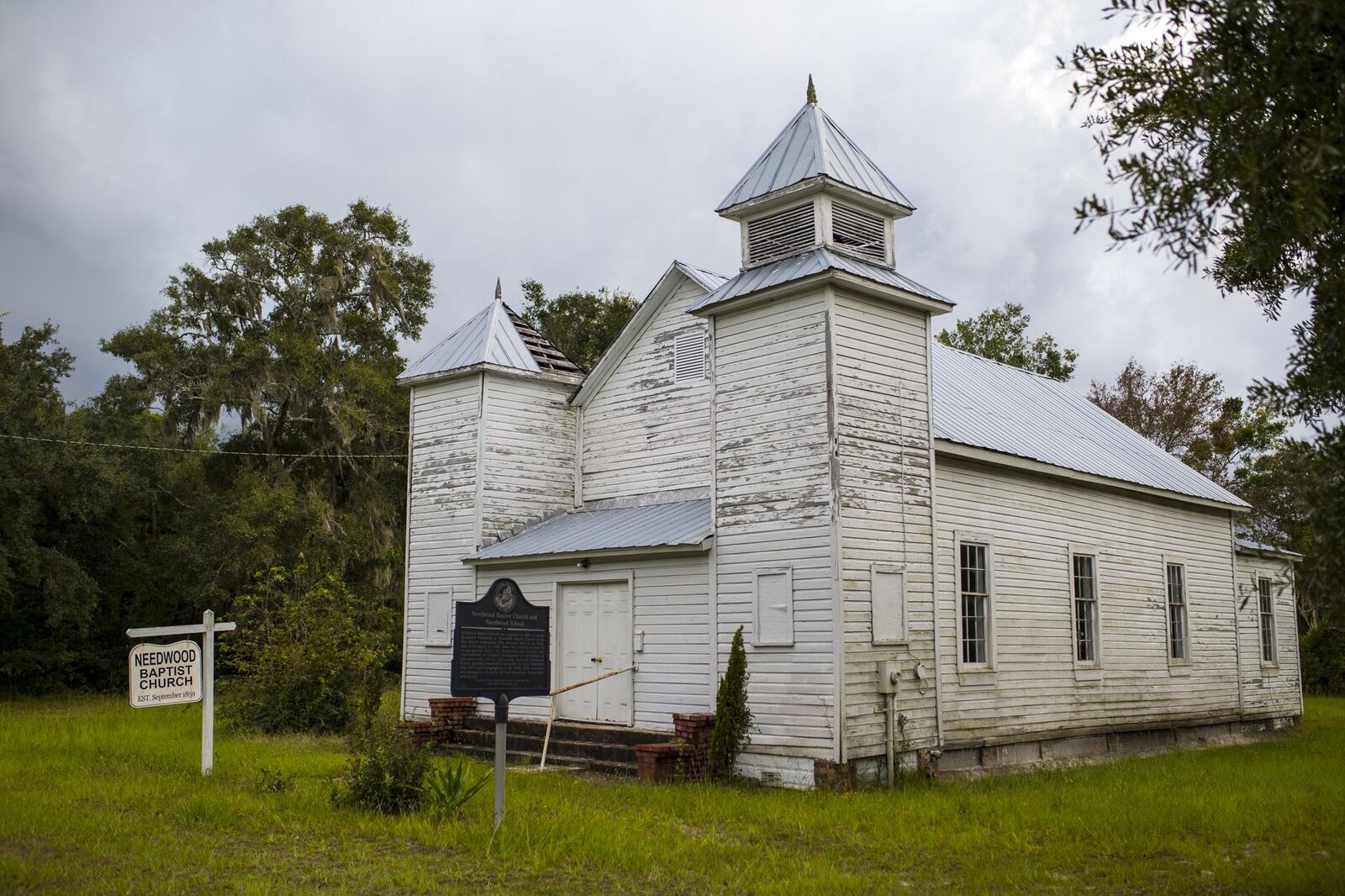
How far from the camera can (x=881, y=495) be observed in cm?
1412

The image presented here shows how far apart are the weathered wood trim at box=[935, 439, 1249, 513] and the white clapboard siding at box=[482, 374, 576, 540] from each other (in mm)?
6968

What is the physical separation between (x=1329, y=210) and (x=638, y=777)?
32.5 ft

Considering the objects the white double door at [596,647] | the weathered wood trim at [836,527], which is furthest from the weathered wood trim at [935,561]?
the white double door at [596,647]

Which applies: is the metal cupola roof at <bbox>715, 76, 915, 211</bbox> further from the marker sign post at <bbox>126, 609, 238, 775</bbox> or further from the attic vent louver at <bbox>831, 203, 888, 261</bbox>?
the marker sign post at <bbox>126, 609, 238, 775</bbox>

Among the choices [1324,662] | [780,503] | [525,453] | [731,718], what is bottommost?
[1324,662]

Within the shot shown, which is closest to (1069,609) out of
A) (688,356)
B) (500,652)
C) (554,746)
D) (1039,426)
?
(1039,426)

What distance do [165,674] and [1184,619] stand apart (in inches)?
644

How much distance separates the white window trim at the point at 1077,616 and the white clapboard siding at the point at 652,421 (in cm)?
581

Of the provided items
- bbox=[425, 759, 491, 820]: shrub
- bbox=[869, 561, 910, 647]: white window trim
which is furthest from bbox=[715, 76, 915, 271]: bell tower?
bbox=[425, 759, 491, 820]: shrub

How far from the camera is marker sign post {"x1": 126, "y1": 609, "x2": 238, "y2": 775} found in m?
13.1

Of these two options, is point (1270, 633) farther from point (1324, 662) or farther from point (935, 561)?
point (935, 561)

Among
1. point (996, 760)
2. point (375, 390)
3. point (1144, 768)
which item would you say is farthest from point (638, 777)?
point (375, 390)

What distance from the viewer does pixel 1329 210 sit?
22.3ft

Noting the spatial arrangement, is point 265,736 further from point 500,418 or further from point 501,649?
point 501,649
